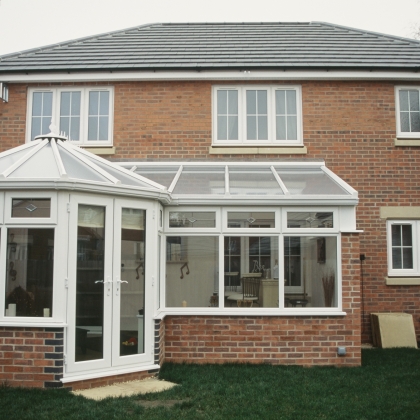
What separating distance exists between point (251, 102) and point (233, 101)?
40 centimetres

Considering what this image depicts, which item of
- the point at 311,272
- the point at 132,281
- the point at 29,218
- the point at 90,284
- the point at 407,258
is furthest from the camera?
the point at 407,258

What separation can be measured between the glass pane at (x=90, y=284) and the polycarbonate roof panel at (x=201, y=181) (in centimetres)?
192

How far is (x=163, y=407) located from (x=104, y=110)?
24.1 feet

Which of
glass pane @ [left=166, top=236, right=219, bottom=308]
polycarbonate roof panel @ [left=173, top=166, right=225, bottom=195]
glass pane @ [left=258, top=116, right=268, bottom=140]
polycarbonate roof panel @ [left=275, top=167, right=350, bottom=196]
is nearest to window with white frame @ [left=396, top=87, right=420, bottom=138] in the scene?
polycarbonate roof panel @ [left=275, top=167, right=350, bottom=196]

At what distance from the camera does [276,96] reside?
12.1 m

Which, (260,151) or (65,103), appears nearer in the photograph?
(260,151)

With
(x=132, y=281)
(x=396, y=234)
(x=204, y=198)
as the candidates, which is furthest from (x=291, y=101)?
(x=132, y=281)

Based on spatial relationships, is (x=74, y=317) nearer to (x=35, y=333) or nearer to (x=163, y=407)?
(x=35, y=333)

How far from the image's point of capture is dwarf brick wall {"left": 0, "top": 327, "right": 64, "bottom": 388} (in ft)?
24.4

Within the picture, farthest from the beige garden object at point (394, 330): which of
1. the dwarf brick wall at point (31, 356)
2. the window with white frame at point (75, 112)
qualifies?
the window with white frame at point (75, 112)

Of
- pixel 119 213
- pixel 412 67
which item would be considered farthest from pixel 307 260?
pixel 412 67

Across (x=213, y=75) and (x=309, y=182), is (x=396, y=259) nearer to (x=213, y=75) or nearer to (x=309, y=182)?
(x=309, y=182)

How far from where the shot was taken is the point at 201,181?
404 inches

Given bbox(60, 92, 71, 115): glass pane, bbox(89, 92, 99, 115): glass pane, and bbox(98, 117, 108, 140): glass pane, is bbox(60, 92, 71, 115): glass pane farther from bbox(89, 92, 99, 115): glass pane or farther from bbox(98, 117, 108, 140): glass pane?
bbox(98, 117, 108, 140): glass pane
